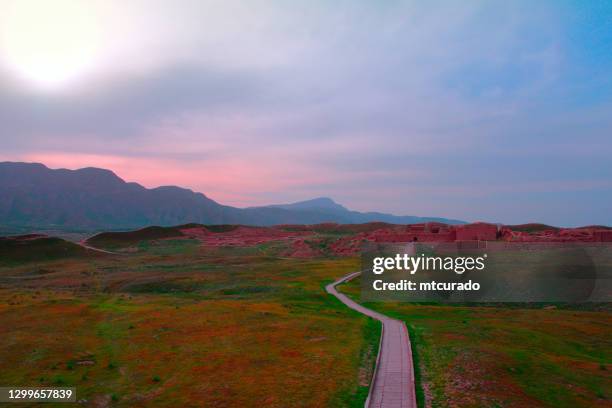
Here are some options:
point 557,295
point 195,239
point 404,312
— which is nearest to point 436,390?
point 404,312

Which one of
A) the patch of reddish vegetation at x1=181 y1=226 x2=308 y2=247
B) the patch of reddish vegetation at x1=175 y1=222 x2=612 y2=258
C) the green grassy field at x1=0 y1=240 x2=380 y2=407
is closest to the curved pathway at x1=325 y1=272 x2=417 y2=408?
the green grassy field at x1=0 y1=240 x2=380 y2=407

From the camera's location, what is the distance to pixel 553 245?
221 feet

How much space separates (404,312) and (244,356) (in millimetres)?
24630

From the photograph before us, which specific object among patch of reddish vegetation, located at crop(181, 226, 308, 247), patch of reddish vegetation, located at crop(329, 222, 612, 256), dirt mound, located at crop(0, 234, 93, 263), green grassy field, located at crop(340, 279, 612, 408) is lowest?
dirt mound, located at crop(0, 234, 93, 263)

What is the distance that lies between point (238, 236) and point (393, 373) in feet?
492

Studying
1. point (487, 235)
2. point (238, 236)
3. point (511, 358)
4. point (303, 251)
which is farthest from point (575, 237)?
point (238, 236)

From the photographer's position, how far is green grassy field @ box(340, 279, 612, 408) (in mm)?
21578

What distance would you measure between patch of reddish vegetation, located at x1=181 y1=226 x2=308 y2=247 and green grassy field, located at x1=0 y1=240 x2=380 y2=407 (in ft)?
307

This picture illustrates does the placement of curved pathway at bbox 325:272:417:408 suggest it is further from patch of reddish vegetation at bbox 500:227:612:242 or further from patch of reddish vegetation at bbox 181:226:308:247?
patch of reddish vegetation at bbox 181:226:308:247

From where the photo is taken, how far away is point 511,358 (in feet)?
89.8

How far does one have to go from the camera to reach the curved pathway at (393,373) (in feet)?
64.9

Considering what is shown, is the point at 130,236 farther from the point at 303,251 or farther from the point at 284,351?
the point at 284,351

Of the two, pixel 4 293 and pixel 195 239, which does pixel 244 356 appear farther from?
pixel 195 239

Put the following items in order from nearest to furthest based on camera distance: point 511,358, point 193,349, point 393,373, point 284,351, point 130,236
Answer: point 393,373, point 511,358, point 284,351, point 193,349, point 130,236
